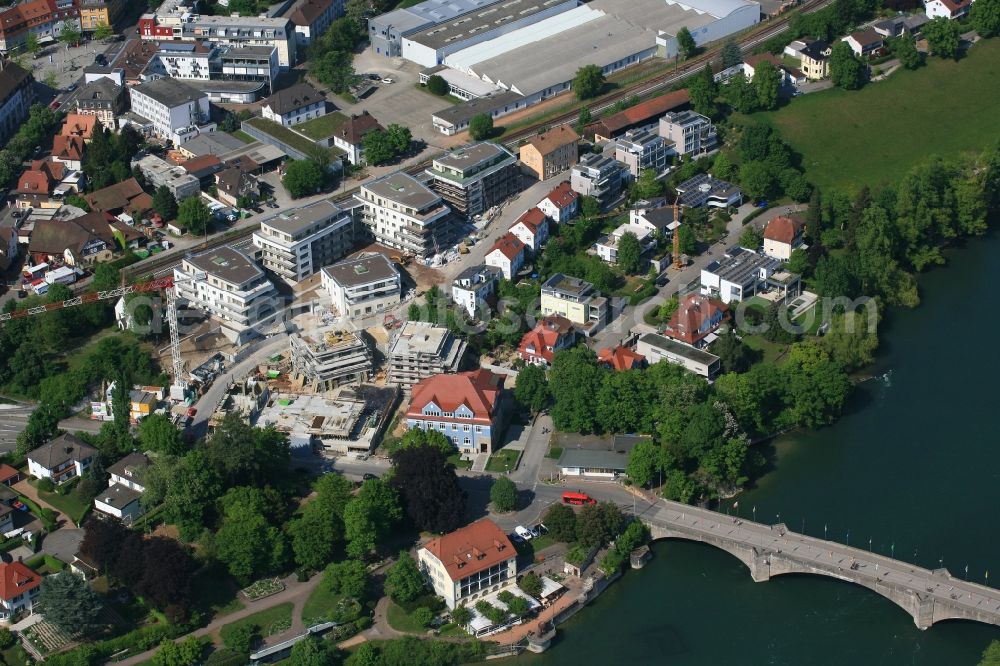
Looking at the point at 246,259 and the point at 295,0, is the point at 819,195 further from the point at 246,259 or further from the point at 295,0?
the point at 295,0

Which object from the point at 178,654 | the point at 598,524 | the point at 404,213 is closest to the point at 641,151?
the point at 404,213

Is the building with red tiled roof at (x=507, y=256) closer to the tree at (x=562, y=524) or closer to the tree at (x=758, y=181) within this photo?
the tree at (x=758, y=181)

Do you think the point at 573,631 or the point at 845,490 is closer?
the point at 573,631

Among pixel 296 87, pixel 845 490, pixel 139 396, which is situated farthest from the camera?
pixel 296 87

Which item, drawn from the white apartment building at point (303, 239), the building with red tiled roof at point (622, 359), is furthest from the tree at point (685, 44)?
the building with red tiled roof at point (622, 359)

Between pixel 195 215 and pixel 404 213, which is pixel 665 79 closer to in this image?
pixel 404 213

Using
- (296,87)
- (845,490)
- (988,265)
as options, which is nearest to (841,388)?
(845,490)

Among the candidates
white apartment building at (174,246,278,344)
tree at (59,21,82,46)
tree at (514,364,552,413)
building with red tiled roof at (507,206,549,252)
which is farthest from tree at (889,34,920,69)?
tree at (59,21,82,46)
